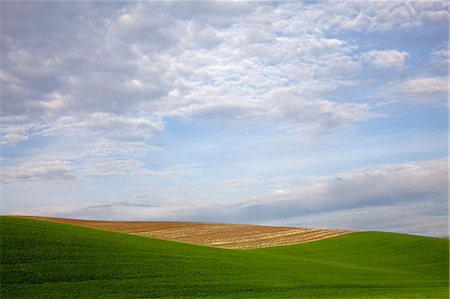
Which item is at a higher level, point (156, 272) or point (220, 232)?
point (220, 232)

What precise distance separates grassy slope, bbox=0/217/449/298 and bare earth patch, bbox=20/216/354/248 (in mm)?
11350

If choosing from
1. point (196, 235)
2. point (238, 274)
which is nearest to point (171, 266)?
point (238, 274)

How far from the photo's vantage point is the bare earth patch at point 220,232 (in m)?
46.1

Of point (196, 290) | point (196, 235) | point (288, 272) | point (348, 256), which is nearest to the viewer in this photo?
point (196, 290)

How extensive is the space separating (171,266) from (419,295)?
12.5m

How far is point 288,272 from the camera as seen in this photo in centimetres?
2898

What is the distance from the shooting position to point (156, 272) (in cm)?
2459

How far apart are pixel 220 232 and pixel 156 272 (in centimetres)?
2753

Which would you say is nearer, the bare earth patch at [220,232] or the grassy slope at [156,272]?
the grassy slope at [156,272]

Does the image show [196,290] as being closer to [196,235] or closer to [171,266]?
[171,266]

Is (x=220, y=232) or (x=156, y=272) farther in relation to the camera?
(x=220, y=232)

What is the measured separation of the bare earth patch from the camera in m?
46.1

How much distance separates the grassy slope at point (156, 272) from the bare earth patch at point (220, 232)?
447 inches

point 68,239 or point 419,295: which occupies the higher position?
point 68,239
